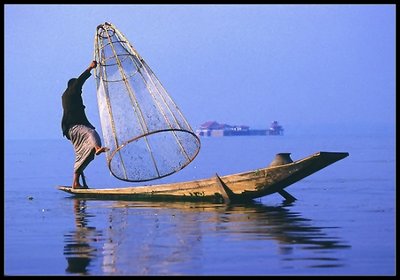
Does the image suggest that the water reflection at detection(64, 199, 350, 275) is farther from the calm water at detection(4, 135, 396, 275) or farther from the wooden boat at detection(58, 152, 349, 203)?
the wooden boat at detection(58, 152, 349, 203)

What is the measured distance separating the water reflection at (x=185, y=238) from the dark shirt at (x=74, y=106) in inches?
85.5

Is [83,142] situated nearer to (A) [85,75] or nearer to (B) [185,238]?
(A) [85,75]

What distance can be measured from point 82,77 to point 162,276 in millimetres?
9011

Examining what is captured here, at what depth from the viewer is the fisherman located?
61.8 feet

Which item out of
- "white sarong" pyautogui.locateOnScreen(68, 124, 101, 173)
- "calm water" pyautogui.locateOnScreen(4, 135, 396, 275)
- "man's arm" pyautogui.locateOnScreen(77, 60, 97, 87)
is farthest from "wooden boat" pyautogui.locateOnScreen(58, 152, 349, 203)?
"man's arm" pyautogui.locateOnScreen(77, 60, 97, 87)

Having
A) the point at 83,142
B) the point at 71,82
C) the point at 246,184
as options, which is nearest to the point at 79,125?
the point at 83,142

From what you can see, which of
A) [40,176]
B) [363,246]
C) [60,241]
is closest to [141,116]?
[60,241]

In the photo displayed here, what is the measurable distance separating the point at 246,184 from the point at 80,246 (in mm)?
5114

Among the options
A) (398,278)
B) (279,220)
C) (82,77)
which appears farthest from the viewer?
(82,77)

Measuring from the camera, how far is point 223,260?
11016 mm

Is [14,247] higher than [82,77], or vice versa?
[82,77]

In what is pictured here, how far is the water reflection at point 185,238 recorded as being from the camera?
427 inches

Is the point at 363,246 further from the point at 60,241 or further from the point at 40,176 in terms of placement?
the point at 40,176

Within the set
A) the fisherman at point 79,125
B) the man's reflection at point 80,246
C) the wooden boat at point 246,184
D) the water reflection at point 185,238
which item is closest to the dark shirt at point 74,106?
the fisherman at point 79,125
